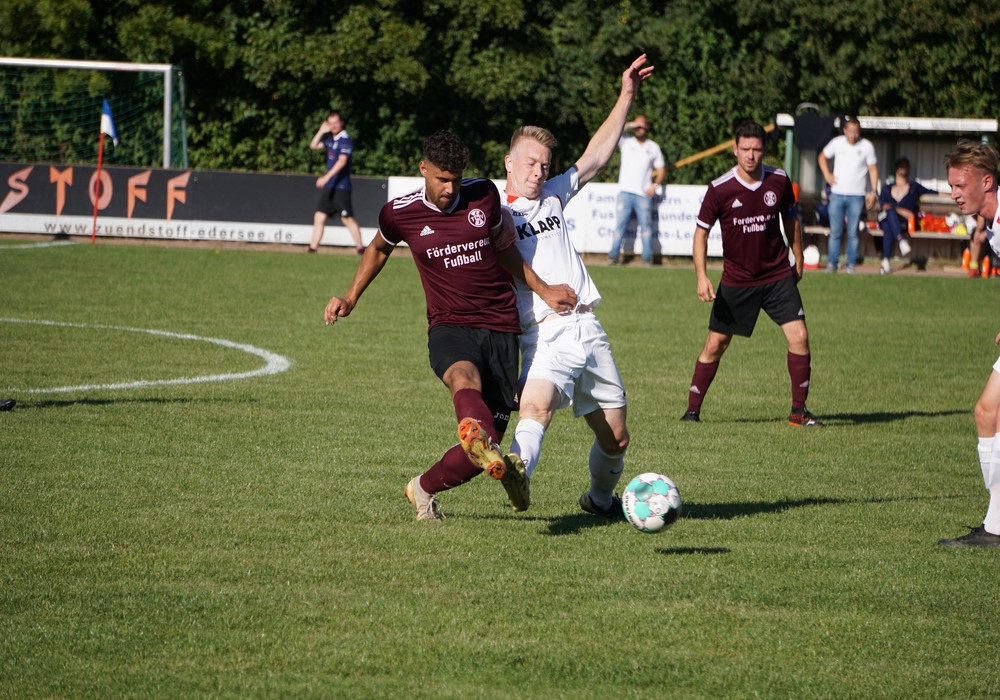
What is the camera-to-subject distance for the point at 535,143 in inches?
229

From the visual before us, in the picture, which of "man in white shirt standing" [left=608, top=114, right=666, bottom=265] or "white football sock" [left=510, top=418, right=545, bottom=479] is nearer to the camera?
"white football sock" [left=510, top=418, right=545, bottom=479]

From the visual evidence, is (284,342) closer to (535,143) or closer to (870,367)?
(870,367)

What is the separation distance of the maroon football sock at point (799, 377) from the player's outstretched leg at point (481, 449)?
15.2 ft

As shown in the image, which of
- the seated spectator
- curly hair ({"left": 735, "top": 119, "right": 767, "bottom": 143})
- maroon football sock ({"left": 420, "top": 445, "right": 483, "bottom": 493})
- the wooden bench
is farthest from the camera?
the wooden bench

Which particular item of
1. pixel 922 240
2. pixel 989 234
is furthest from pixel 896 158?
pixel 989 234

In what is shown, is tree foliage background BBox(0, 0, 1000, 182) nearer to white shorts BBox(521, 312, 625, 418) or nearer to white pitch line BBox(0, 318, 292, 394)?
white pitch line BBox(0, 318, 292, 394)

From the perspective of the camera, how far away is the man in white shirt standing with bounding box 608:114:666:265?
65.7ft

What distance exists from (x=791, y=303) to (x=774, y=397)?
44.4 inches

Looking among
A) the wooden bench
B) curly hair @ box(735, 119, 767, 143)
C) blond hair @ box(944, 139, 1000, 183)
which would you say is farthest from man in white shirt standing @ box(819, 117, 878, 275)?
blond hair @ box(944, 139, 1000, 183)

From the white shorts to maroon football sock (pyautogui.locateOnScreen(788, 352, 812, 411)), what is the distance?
3.62m

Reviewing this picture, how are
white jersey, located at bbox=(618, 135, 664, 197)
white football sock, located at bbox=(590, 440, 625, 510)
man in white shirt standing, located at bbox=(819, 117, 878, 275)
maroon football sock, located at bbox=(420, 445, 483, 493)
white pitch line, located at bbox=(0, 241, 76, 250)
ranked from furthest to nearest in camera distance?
white jersey, located at bbox=(618, 135, 664, 197) → man in white shirt standing, located at bbox=(819, 117, 878, 275) → white pitch line, located at bbox=(0, 241, 76, 250) → white football sock, located at bbox=(590, 440, 625, 510) → maroon football sock, located at bbox=(420, 445, 483, 493)

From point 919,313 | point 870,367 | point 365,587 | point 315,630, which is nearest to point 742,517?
point 365,587

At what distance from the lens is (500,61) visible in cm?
2861

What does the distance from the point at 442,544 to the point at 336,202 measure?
15.0 meters
